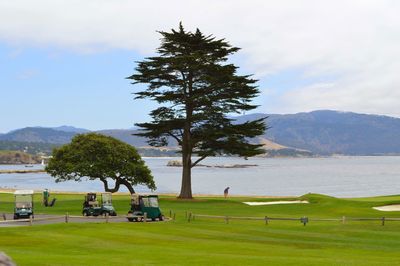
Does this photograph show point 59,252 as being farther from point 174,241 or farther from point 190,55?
point 190,55

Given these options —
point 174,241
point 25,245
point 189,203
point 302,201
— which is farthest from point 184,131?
point 25,245

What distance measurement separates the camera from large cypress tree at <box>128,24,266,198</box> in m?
60.6

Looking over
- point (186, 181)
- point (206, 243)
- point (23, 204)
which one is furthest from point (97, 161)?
point (206, 243)

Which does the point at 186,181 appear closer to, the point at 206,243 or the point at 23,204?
the point at 23,204

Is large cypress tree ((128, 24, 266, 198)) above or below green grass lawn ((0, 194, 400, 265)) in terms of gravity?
above

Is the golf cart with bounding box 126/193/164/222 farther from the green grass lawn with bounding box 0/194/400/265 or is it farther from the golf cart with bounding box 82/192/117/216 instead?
the golf cart with bounding box 82/192/117/216

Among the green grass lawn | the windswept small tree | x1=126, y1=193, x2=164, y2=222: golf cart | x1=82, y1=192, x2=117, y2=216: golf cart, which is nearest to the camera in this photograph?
the green grass lawn

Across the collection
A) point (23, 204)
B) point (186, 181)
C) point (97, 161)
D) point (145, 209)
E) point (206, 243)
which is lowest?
point (206, 243)

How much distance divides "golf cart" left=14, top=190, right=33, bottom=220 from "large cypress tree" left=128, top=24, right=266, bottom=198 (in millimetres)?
18574

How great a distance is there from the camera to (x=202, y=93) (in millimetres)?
61938

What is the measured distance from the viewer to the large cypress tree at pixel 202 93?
60.6 m

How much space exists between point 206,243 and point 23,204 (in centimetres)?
1976

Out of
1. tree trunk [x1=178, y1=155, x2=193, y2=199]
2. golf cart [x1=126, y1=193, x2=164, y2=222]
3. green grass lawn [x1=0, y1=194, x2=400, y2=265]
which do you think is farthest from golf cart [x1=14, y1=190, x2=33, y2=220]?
tree trunk [x1=178, y1=155, x2=193, y2=199]

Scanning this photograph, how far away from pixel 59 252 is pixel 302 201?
41.7 m
